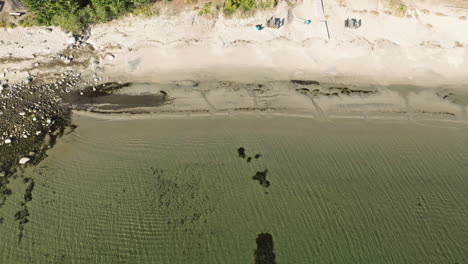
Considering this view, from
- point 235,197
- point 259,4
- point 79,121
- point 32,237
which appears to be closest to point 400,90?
point 259,4

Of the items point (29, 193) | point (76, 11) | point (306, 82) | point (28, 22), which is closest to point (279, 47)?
point (306, 82)

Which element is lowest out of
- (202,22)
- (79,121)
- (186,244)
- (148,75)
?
(186,244)

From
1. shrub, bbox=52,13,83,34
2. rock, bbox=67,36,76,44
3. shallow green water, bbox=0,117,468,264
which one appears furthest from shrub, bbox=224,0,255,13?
rock, bbox=67,36,76,44

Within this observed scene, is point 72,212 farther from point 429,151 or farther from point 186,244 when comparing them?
point 429,151

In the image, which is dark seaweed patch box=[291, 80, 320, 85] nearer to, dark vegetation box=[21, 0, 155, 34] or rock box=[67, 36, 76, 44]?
dark vegetation box=[21, 0, 155, 34]

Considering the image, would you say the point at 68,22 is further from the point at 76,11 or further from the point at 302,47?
the point at 302,47
